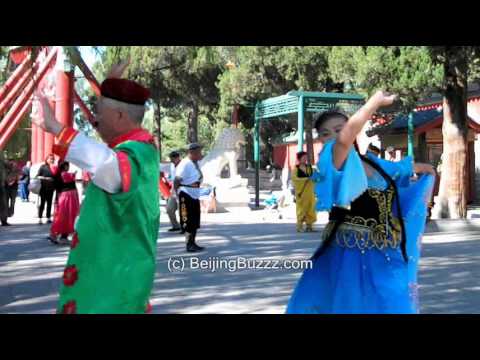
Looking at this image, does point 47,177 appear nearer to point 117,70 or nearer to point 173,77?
point 117,70

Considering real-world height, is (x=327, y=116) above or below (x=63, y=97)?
below


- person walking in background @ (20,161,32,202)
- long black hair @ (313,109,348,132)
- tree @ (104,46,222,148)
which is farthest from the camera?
tree @ (104,46,222,148)

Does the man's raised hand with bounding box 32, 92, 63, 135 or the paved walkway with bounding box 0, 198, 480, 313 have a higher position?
the man's raised hand with bounding box 32, 92, 63, 135

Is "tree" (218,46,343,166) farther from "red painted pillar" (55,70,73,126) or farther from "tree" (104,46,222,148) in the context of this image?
"red painted pillar" (55,70,73,126)

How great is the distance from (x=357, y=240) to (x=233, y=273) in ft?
15.2

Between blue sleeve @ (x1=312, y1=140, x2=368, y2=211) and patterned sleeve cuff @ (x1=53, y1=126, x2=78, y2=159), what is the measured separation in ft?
5.02

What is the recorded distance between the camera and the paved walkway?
637 centimetres

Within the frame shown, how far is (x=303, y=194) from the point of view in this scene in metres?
13.4

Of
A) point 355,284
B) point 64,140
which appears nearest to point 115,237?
point 64,140

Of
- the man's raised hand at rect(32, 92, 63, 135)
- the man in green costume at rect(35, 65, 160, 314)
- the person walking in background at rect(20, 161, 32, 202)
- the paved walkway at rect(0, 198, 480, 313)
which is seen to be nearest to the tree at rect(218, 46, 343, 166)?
the person walking in background at rect(20, 161, 32, 202)

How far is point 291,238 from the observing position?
12.3 metres

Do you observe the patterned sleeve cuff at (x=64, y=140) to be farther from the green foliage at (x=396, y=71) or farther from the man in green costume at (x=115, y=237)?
the green foliage at (x=396, y=71)
